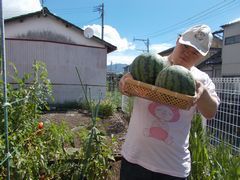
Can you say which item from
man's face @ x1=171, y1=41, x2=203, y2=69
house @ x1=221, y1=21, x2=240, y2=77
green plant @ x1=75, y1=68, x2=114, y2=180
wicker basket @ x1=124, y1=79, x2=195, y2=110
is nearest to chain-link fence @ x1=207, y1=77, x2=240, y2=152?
green plant @ x1=75, y1=68, x2=114, y2=180

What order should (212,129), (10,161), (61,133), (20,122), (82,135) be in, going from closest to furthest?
(10,161) < (20,122) < (61,133) < (82,135) < (212,129)

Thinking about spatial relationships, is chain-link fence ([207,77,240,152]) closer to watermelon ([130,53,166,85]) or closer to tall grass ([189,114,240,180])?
tall grass ([189,114,240,180])

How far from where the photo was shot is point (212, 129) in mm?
4258

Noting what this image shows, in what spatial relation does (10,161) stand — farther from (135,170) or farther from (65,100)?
(65,100)

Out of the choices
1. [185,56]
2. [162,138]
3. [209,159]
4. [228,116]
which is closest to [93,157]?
[209,159]

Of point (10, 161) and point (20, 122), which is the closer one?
point (10, 161)

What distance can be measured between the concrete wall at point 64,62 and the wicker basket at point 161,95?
12011 millimetres

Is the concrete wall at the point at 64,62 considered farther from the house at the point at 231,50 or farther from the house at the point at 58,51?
the house at the point at 231,50

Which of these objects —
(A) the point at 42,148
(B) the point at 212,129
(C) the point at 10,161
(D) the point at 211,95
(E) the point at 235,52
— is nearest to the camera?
(D) the point at 211,95

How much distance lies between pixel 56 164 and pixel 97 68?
11.9m

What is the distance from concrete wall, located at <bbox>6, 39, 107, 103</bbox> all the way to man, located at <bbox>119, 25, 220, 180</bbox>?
11822mm

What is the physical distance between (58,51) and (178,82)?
1285 centimetres

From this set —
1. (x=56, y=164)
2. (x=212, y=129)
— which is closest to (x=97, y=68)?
(x=212, y=129)

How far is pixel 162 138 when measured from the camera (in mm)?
1807
